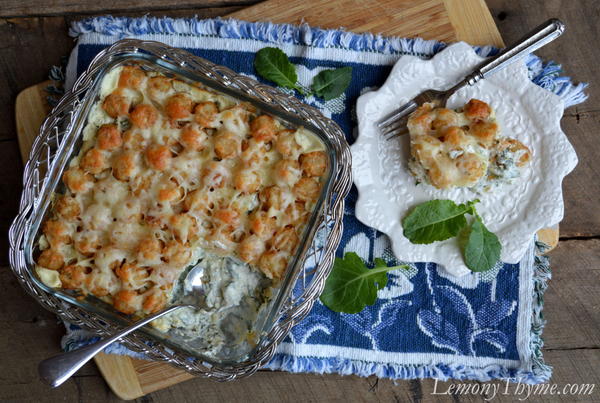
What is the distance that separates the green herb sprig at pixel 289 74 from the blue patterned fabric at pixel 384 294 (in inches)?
1.4

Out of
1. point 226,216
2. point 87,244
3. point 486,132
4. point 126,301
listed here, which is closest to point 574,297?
point 486,132

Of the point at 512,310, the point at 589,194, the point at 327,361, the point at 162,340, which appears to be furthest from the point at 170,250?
the point at 589,194

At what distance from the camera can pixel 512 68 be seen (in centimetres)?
150

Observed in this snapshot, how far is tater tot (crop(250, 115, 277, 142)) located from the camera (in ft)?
4.26

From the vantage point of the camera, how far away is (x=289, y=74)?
1.50 meters

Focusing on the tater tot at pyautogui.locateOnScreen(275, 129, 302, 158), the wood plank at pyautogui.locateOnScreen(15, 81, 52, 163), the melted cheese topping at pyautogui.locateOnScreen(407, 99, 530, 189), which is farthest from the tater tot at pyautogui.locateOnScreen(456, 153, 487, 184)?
the wood plank at pyautogui.locateOnScreen(15, 81, 52, 163)

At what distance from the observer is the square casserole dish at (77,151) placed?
1313mm

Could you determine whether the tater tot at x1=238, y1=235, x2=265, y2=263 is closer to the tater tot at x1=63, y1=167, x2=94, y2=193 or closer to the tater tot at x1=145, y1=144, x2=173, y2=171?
the tater tot at x1=145, y1=144, x2=173, y2=171

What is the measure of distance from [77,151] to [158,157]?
0.26 m

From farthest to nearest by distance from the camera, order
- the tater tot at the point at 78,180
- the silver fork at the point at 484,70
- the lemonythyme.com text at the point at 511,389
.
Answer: the lemonythyme.com text at the point at 511,389 < the silver fork at the point at 484,70 < the tater tot at the point at 78,180

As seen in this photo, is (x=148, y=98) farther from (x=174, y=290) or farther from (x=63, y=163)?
(x=174, y=290)

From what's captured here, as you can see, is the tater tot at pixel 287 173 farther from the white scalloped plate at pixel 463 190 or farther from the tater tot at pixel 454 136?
the tater tot at pixel 454 136

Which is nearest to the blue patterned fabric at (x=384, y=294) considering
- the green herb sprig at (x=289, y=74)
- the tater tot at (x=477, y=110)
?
the green herb sprig at (x=289, y=74)

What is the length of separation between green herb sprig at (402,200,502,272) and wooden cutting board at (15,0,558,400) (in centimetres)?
52
